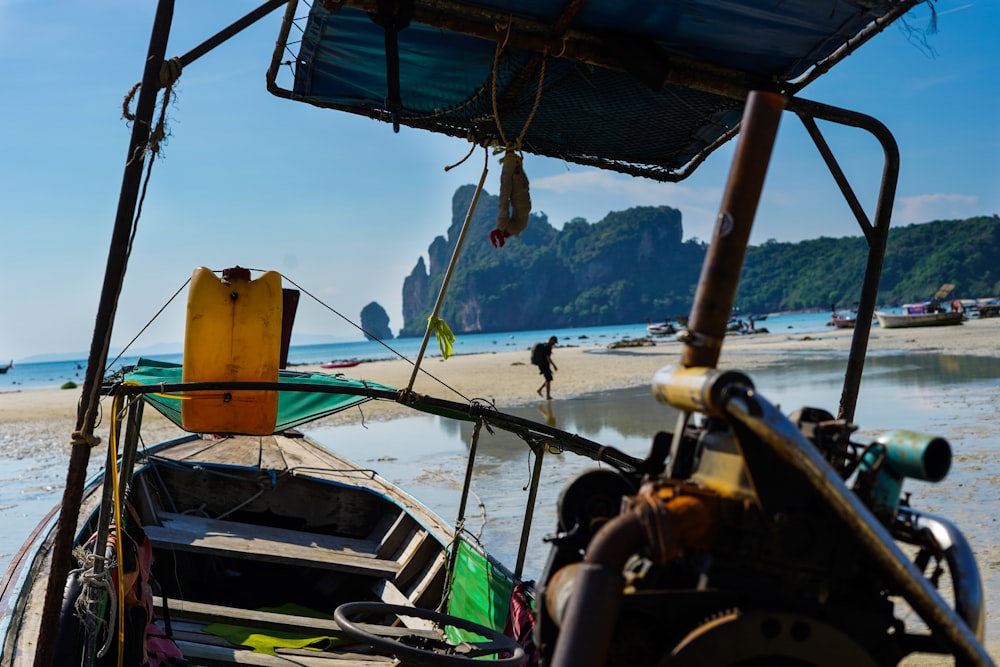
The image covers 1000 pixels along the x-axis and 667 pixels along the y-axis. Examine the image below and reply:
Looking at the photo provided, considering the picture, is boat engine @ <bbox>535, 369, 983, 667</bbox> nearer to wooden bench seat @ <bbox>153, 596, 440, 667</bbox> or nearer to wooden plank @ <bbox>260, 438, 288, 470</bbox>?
wooden bench seat @ <bbox>153, 596, 440, 667</bbox>

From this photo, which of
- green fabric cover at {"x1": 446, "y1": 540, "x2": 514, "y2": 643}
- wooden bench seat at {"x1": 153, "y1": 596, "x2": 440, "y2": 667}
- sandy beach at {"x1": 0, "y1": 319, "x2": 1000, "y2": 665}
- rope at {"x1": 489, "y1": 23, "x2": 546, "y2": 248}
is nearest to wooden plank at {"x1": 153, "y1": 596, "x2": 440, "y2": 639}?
wooden bench seat at {"x1": 153, "y1": 596, "x2": 440, "y2": 667}

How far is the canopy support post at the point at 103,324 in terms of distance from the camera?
3.16m

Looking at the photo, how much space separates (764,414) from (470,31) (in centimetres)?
236

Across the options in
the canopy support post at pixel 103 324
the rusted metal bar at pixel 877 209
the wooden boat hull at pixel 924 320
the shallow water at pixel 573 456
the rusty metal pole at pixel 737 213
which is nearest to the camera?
the rusty metal pole at pixel 737 213

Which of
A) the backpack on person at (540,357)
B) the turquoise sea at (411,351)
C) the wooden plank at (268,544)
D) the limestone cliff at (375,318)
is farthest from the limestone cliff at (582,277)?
the wooden plank at (268,544)

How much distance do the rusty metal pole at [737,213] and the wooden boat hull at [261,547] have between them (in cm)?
319

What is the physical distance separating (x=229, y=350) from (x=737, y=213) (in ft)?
10.8

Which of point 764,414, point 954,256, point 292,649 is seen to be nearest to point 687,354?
point 764,414

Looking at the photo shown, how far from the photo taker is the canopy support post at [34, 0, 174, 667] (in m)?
3.16

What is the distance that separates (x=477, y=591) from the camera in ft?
16.0

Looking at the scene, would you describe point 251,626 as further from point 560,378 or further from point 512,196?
point 560,378

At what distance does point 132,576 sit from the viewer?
386 centimetres

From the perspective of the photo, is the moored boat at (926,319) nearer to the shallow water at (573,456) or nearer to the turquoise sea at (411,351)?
the turquoise sea at (411,351)

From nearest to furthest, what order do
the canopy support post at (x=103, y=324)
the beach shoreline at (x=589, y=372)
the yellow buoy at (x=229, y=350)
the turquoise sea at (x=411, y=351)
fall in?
the canopy support post at (x=103, y=324) → the yellow buoy at (x=229, y=350) → the beach shoreline at (x=589, y=372) → the turquoise sea at (x=411, y=351)
